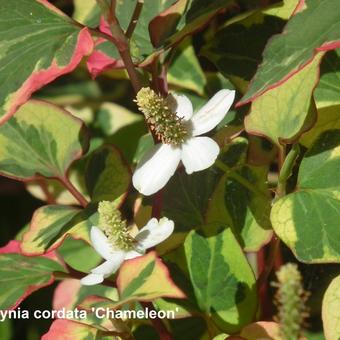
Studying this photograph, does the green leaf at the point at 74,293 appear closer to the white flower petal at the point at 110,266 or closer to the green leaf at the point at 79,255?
the green leaf at the point at 79,255

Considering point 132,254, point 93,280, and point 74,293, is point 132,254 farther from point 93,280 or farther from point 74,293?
point 74,293

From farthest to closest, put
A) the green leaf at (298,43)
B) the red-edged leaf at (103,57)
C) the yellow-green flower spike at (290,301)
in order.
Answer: the red-edged leaf at (103,57), the green leaf at (298,43), the yellow-green flower spike at (290,301)

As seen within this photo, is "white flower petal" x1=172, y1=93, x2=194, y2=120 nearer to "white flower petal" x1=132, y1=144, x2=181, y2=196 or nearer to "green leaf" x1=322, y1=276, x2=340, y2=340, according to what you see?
"white flower petal" x1=132, y1=144, x2=181, y2=196

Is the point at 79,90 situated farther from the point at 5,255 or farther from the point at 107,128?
the point at 5,255

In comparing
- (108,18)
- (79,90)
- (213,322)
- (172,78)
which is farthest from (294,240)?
Result: (79,90)

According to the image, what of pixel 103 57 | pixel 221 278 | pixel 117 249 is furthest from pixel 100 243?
pixel 103 57

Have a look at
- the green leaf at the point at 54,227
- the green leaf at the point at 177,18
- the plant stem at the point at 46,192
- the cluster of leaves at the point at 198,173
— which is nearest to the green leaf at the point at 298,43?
the cluster of leaves at the point at 198,173

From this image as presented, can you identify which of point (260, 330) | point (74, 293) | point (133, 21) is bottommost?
point (74, 293)
